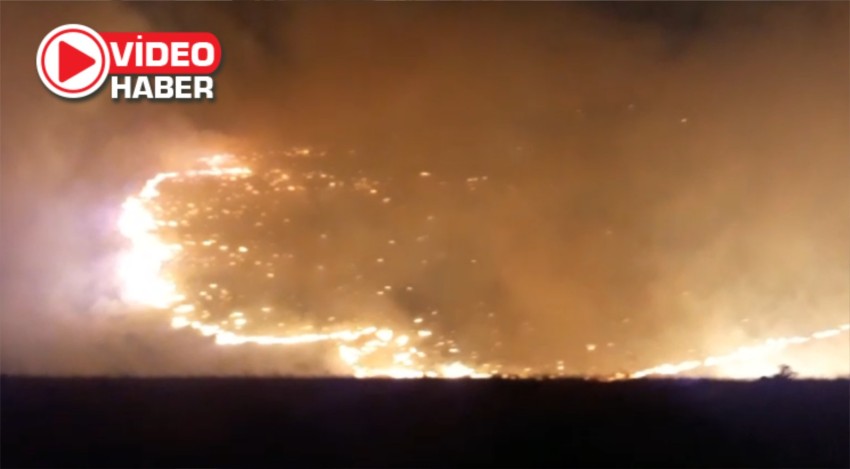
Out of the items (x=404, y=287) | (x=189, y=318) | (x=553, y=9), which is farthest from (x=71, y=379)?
(x=553, y=9)

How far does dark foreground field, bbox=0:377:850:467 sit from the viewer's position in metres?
1.63

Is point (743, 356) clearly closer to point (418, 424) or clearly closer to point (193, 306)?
point (418, 424)

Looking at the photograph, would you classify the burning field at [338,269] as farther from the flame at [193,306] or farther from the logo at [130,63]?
the logo at [130,63]

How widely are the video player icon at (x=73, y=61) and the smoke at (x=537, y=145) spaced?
0.13 feet

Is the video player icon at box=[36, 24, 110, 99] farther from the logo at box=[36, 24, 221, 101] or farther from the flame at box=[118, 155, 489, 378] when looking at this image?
the flame at box=[118, 155, 489, 378]

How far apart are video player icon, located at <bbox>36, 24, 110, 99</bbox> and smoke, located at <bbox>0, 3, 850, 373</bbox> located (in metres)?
0.04

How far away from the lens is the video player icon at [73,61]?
A: 1953 mm

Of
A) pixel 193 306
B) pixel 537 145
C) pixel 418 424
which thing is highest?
pixel 537 145

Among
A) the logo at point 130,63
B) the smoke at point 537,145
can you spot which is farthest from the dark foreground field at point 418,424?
the logo at point 130,63

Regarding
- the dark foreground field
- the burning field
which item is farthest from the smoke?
the dark foreground field

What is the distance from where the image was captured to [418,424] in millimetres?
1661

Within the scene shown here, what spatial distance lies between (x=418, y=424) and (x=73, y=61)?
1.19m

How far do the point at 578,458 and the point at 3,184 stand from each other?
4.87ft

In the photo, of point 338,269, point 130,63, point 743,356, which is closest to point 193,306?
point 338,269
